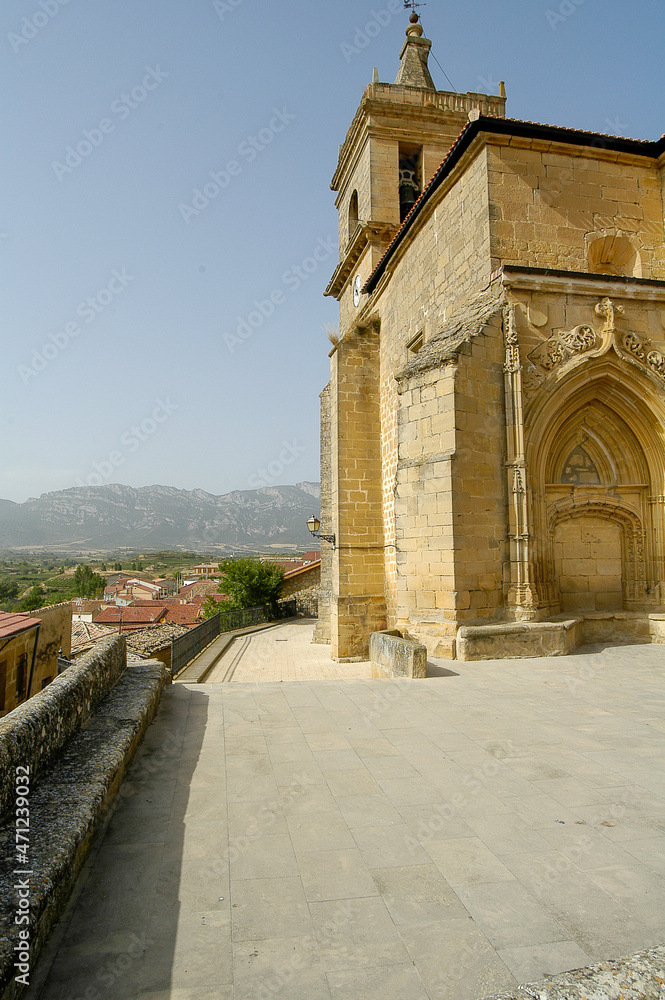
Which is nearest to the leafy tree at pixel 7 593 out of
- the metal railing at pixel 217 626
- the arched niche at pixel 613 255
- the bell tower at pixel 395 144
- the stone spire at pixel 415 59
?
the metal railing at pixel 217 626

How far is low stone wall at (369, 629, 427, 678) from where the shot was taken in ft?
20.4

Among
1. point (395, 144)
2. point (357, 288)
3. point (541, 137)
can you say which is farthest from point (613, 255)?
point (395, 144)

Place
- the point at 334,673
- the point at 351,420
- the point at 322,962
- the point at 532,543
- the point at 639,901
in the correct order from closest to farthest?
the point at 322,962, the point at 639,901, the point at 532,543, the point at 334,673, the point at 351,420

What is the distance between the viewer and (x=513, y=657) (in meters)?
7.21

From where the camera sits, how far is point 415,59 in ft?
59.2

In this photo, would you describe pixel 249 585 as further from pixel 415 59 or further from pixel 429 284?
pixel 415 59

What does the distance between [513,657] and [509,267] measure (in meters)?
5.44

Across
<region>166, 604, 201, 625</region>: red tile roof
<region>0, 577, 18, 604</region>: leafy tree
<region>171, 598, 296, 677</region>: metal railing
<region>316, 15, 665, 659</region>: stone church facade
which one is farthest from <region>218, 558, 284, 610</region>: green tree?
<region>0, 577, 18, 604</region>: leafy tree

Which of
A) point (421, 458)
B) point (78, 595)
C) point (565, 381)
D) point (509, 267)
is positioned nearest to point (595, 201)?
point (509, 267)

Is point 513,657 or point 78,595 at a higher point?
point 513,657

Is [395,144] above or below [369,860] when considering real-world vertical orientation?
above

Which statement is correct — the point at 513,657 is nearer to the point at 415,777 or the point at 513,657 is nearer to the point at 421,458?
the point at 421,458

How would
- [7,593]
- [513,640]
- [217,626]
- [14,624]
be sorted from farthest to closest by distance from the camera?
1. [7,593]
2. [217,626]
3. [14,624]
4. [513,640]

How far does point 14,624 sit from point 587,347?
9754 mm
